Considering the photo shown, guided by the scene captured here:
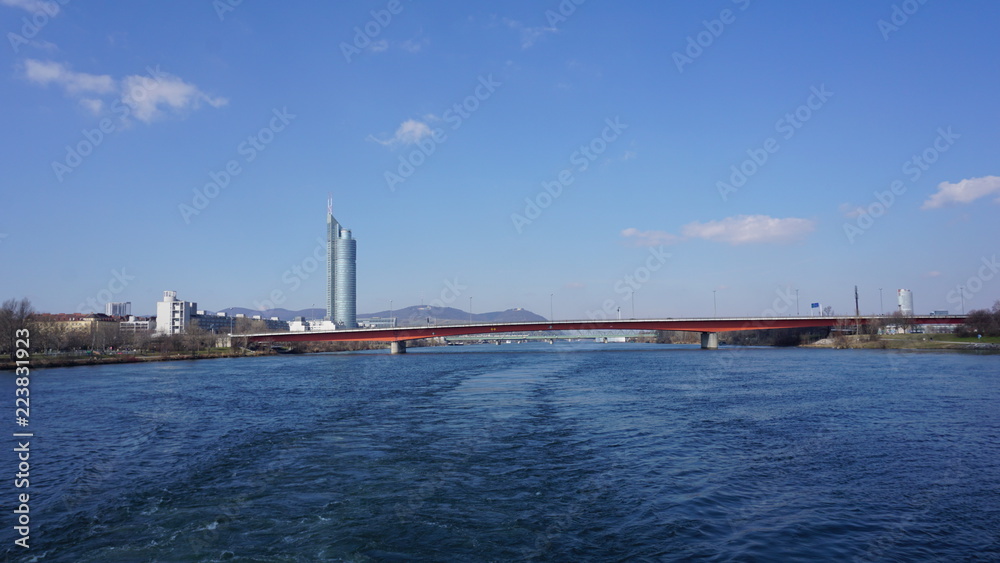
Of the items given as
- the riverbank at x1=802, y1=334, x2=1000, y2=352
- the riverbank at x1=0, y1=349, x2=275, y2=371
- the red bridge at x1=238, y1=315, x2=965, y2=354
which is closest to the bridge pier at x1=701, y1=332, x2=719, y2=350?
the red bridge at x1=238, y1=315, x2=965, y2=354

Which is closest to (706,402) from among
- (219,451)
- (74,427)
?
(219,451)

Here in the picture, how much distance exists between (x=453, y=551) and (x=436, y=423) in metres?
15.1

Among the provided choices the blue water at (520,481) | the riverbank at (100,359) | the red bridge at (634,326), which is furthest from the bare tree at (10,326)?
the blue water at (520,481)

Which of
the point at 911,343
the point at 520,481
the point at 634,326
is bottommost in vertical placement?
the point at 911,343

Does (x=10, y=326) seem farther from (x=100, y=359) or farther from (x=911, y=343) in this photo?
(x=911, y=343)

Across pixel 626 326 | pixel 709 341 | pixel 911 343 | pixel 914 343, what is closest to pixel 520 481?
pixel 626 326

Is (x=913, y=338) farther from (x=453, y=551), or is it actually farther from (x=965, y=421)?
(x=453, y=551)

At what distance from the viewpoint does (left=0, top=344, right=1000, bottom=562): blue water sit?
11.2 metres

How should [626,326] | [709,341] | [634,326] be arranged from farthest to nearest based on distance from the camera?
[709,341], [626,326], [634,326]

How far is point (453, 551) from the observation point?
Answer: 10.8m

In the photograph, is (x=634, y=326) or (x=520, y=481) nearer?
(x=520, y=481)

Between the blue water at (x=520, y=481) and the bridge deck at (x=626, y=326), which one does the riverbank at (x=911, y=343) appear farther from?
the blue water at (x=520, y=481)

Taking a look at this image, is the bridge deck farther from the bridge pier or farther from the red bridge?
the bridge pier

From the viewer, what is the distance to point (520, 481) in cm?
1566
